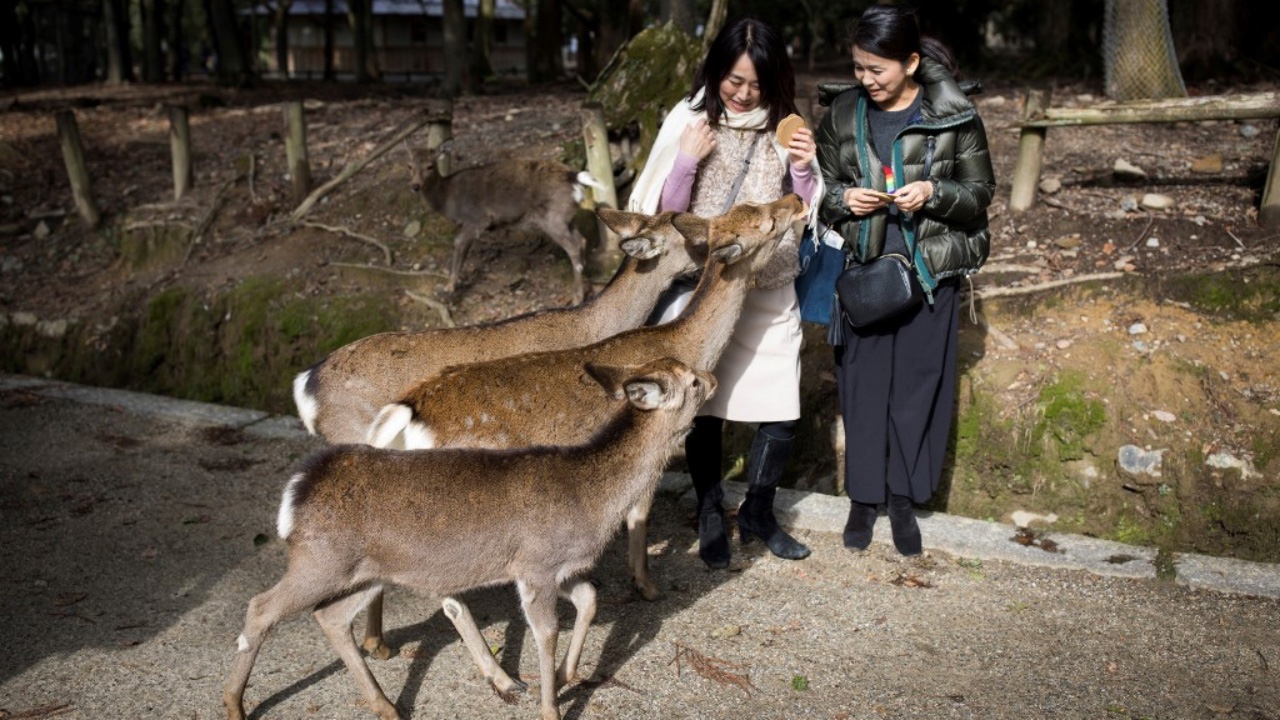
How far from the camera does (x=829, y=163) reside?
15.2 ft

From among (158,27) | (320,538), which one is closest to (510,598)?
(320,538)

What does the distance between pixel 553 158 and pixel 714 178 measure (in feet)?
17.2

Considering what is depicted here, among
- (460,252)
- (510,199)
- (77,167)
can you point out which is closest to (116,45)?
(77,167)

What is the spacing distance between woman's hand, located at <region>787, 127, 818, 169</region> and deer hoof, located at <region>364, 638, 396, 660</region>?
241 cm

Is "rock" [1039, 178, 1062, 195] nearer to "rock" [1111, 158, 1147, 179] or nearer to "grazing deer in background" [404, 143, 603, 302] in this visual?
"rock" [1111, 158, 1147, 179]

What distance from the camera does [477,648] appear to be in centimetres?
389

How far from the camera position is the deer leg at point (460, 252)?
803cm

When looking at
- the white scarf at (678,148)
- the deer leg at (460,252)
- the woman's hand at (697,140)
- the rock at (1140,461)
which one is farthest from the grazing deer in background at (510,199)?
the rock at (1140,461)

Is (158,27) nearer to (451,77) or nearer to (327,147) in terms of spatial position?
(451,77)

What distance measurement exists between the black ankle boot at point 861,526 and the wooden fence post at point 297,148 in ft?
21.7

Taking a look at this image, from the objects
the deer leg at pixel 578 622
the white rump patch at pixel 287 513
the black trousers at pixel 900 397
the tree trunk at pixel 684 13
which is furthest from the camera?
the tree trunk at pixel 684 13

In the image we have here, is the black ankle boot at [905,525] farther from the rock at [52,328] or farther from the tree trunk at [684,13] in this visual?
the rock at [52,328]

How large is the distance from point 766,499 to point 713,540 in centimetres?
29

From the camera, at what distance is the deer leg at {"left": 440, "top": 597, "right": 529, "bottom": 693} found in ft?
12.7
